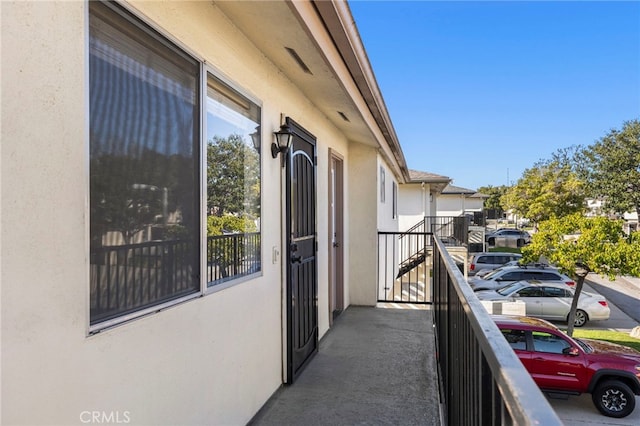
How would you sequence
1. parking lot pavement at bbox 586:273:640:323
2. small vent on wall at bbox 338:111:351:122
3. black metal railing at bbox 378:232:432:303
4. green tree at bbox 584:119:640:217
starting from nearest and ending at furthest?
small vent on wall at bbox 338:111:351:122 → black metal railing at bbox 378:232:432:303 → parking lot pavement at bbox 586:273:640:323 → green tree at bbox 584:119:640:217

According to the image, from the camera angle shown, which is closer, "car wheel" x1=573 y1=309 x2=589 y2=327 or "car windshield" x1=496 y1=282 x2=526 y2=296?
"car windshield" x1=496 y1=282 x2=526 y2=296

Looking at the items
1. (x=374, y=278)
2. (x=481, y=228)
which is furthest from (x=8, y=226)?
(x=481, y=228)

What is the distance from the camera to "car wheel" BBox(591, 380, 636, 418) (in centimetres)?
621

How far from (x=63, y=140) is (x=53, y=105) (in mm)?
111

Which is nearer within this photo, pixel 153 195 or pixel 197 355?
pixel 153 195

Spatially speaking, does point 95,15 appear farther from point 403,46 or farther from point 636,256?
point 403,46

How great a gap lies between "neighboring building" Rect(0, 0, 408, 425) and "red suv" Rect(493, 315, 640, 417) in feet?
14.7

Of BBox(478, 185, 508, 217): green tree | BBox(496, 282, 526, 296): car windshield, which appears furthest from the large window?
BBox(478, 185, 508, 217): green tree

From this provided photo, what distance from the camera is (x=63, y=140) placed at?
1288mm

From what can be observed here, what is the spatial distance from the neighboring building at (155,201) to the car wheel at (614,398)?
5.55 m

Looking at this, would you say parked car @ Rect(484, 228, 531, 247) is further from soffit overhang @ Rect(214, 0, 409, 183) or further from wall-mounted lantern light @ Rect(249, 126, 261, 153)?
wall-mounted lantern light @ Rect(249, 126, 261, 153)

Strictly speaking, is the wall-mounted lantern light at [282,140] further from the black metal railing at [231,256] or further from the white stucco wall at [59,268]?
the white stucco wall at [59,268]

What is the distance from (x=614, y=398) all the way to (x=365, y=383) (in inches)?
208

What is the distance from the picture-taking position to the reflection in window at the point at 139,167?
4.75 feet
